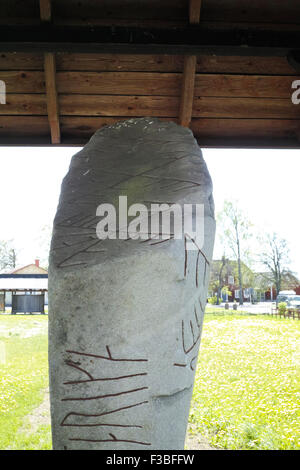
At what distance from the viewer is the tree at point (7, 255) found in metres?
31.5

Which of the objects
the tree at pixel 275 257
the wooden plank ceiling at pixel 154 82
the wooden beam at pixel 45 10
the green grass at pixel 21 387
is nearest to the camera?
the wooden beam at pixel 45 10

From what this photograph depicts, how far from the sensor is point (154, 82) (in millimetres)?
3598

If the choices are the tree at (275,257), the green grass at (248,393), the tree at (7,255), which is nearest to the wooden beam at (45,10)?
the green grass at (248,393)

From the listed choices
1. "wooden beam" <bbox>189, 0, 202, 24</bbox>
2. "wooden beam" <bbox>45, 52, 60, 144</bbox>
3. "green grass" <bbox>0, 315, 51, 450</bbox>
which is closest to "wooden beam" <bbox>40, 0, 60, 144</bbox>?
"wooden beam" <bbox>45, 52, 60, 144</bbox>

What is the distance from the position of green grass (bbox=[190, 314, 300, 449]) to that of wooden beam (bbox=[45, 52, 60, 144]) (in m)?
3.35

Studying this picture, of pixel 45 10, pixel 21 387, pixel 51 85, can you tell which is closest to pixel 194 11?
pixel 45 10

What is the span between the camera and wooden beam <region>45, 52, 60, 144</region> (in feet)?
10.5

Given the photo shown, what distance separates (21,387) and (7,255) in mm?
27702

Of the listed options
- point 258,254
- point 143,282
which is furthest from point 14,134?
point 258,254

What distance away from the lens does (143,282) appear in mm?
1926

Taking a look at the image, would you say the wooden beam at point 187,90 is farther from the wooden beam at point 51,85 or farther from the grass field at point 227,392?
the grass field at point 227,392

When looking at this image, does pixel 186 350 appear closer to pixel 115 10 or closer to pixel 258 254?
pixel 115 10

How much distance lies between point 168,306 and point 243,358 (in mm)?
6000

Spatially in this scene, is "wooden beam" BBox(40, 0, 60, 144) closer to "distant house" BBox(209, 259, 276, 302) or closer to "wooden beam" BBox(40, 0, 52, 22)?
"wooden beam" BBox(40, 0, 52, 22)
